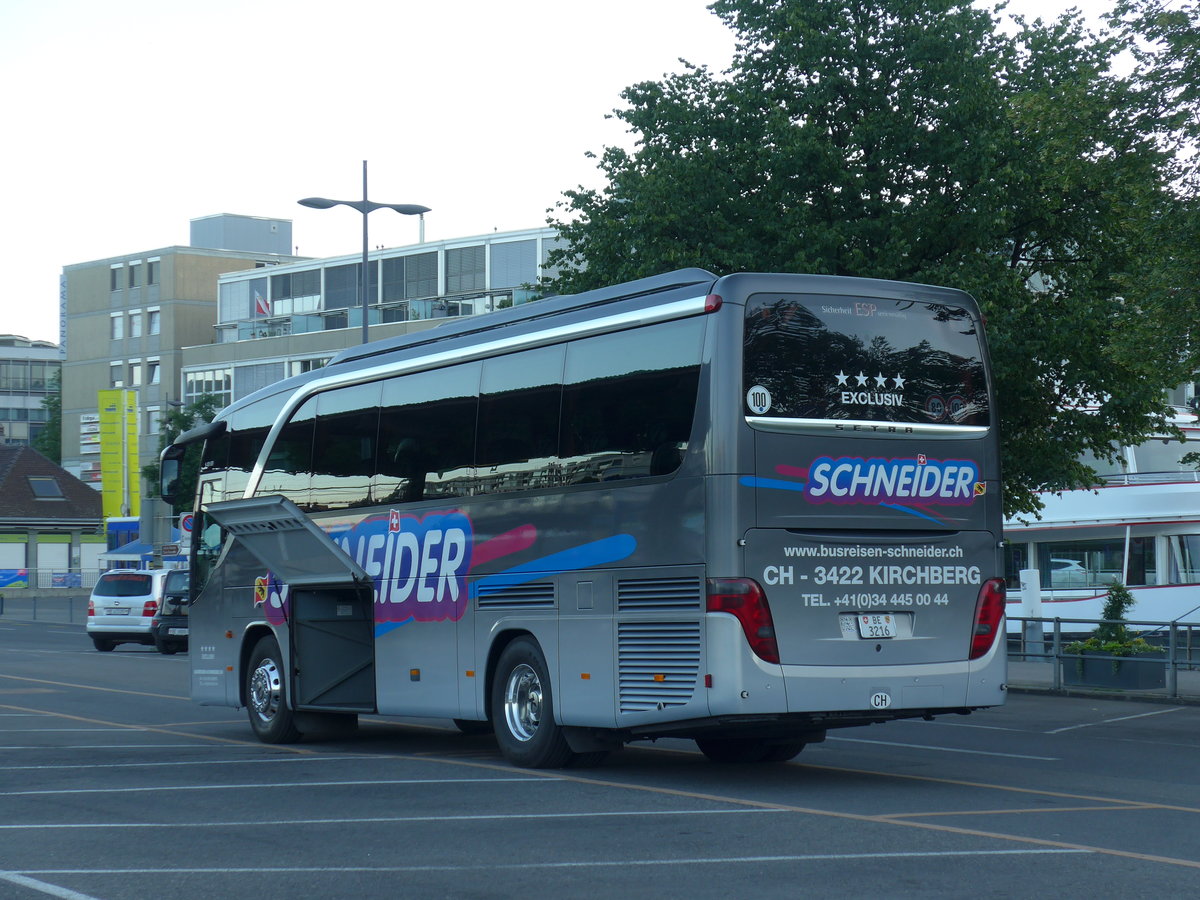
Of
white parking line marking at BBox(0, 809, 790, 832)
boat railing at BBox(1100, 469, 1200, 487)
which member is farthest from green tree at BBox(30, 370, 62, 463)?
white parking line marking at BBox(0, 809, 790, 832)

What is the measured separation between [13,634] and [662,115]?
91.5 ft

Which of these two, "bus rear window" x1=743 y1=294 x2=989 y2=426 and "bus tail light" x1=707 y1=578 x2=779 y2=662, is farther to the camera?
"bus rear window" x1=743 y1=294 x2=989 y2=426

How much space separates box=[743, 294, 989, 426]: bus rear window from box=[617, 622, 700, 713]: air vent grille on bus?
1662 mm

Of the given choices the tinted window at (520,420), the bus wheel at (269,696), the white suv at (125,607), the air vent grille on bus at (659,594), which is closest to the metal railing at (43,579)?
the white suv at (125,607)

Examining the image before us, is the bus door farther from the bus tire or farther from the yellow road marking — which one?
the bus tire

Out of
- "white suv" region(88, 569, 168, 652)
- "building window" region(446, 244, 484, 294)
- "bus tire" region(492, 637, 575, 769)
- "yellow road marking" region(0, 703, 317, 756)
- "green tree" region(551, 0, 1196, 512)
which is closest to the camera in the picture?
"bus tire" region(492, 637, 575, 769)

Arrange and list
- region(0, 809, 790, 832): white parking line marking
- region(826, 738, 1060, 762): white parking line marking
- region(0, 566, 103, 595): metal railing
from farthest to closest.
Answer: region(0, 566, 103, 595): metal railing, region(826, 738, 1060, 762): white parking line marking, region(0, 809, 790, 832): white parking line marking

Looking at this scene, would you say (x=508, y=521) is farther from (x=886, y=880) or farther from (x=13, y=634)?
(x=13, y=634)

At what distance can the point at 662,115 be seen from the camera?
Result: 92.2ft

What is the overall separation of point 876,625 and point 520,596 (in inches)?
117

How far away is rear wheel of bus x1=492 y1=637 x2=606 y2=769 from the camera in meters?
13.3

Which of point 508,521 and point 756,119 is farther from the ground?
point 756,119

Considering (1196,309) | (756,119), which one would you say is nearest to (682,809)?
(1196,309)

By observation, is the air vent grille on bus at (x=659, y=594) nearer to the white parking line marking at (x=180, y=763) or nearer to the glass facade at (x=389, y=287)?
the white parking line marking at (x=180, y=763)
